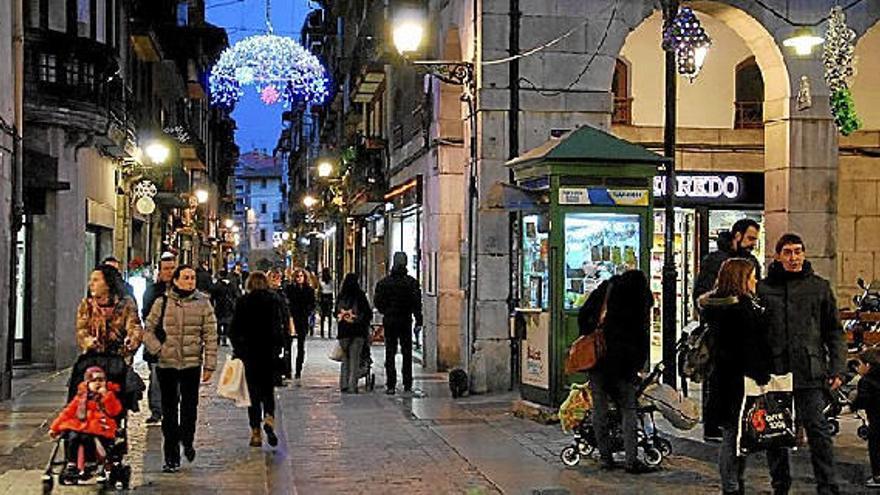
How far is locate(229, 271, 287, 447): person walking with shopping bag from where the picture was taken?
12562mm

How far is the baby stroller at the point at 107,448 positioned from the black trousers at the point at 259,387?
2333 millimetres

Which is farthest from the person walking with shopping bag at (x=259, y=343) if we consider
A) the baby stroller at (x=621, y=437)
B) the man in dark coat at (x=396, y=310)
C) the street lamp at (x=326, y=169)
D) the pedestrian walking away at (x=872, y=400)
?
the street lamp at (x=326, y=169)

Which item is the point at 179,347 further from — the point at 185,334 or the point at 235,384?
the point at 235,384

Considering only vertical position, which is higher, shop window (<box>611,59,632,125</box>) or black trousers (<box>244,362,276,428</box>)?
shop window (<box>611,59,632,125</box>)

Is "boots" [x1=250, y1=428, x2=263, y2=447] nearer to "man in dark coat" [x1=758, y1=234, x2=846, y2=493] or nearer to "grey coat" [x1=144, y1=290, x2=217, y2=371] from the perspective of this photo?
"grey coat" [x1=144, y1=290, x2=217, y2=371]

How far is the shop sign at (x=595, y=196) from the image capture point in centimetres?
1373

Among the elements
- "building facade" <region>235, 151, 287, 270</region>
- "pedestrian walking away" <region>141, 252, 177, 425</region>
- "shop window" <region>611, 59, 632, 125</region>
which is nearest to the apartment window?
"pedestrian walking away" <region>141, 252, 177, 425</region>

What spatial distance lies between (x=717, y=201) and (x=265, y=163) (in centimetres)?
13729

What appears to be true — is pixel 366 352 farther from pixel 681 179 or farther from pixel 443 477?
pixel 443 477

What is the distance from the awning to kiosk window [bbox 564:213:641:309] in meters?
0.73

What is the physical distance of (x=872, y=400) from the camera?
996 centimetres

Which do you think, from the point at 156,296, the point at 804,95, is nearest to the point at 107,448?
the point at 156,296

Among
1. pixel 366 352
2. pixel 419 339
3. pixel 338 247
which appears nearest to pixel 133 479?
pixel 366 352

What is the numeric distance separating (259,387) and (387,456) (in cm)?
153
